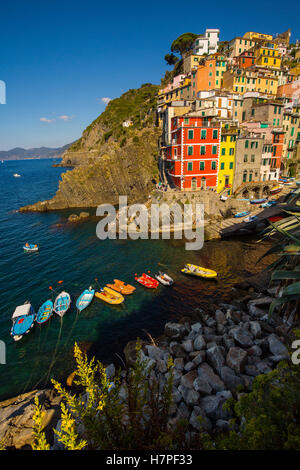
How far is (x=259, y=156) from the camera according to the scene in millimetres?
42469

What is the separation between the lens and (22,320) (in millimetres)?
20188

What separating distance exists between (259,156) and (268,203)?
417 inches

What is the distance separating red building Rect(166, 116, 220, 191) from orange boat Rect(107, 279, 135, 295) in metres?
Answer: 22.4

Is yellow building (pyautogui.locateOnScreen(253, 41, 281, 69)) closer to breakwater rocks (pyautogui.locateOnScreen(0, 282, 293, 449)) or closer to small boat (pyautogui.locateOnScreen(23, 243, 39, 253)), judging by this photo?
breakwater rocks (pyautogui.locateOnScreen(0, 282, 293, 449))

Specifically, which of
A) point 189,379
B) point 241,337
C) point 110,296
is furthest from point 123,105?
point 189,379

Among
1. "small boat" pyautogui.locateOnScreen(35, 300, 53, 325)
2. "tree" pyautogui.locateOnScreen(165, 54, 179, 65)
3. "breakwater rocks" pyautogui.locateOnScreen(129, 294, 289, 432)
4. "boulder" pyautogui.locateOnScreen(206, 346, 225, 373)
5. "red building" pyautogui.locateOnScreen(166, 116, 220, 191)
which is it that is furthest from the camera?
"tree" pyautogui.locateOnScreen(165, 54, 179, 65)

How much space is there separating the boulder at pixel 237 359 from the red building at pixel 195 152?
106 ft

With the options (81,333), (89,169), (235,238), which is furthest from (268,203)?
(89,169)

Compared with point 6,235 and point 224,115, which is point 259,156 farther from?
point 6,235

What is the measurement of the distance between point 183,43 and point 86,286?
89346 millimetres

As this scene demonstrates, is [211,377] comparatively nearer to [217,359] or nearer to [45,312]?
[217,359]

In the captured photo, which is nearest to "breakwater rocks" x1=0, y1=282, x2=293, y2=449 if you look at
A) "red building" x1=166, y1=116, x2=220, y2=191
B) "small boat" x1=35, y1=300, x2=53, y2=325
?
"small boat" x1=35, y1=300, x2=53, y2=325

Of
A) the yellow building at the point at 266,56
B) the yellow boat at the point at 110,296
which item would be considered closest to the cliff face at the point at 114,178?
the yellow building at the point at 266,56

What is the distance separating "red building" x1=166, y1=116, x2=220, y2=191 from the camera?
37.5m
